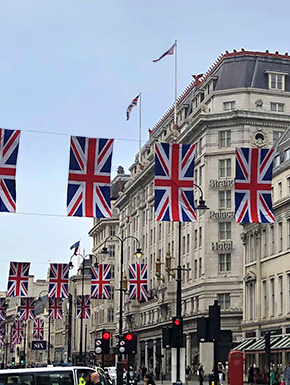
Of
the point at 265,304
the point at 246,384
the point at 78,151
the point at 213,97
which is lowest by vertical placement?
the point at 246,384

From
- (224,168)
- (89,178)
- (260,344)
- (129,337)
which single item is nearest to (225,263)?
(224,168)

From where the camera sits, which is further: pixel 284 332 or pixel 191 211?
pixel 284 332

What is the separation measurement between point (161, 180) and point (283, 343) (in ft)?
99.3

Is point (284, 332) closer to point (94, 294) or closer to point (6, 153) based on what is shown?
point (94, 294)

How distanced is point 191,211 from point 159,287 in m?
68.2

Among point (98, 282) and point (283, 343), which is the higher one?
point (98, 282)

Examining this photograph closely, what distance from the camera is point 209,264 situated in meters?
87.0

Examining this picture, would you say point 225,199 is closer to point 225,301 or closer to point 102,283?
point 225,301

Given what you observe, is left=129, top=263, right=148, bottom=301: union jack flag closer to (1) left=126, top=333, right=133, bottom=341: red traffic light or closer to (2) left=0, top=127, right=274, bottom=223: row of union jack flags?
(1) left=126, top=333, right=133, bottom=341: red traffic light

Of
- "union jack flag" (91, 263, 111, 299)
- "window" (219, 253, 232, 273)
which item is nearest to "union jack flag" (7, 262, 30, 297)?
"union jack flag" (91, 263, 111, 299)

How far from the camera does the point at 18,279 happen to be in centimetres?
6600

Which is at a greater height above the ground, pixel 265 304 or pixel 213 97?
pixel 213 97

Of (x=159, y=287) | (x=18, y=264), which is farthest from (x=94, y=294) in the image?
(x=159, y=287)

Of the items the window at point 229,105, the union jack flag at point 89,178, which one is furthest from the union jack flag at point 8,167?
the window at point 229,105
